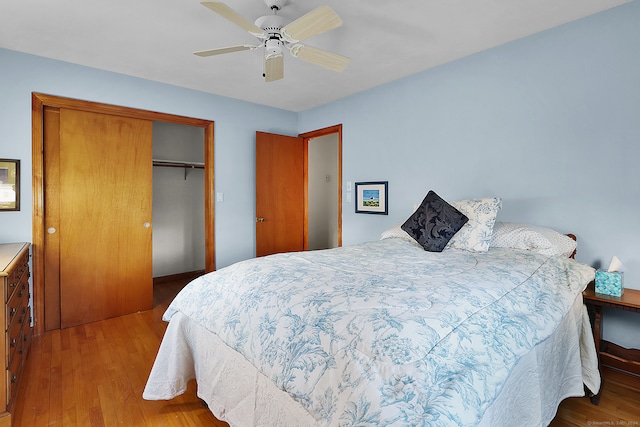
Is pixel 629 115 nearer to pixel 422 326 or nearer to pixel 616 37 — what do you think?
Answer: pixel 616 37

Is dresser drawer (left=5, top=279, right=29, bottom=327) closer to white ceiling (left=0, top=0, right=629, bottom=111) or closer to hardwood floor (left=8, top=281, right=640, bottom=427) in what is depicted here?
hardwood floor (left=8, top=281, right=640, bottom=427)

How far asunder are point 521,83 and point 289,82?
2.15 m

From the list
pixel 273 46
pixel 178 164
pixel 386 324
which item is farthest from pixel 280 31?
pixel 178 164

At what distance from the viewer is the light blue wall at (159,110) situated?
2777 mm

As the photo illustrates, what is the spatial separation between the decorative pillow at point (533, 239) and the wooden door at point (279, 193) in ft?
9.02

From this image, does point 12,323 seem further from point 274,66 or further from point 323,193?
point 323,193

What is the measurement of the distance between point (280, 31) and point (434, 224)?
165 cm

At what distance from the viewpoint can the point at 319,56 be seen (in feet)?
7.25

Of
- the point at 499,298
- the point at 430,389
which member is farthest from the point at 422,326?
the point at 499,298

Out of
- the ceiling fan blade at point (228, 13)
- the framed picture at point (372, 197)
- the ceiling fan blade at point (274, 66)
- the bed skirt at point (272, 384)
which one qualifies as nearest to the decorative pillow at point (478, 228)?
the bed skirt at point (272, 384)

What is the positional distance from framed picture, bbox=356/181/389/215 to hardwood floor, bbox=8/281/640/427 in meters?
2.22

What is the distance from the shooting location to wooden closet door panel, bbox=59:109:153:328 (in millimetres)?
3064

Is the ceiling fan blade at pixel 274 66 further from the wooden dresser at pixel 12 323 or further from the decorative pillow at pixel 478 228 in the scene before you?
the wooden dresser at pixel 12 323

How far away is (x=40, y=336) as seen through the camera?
9.48 feet
